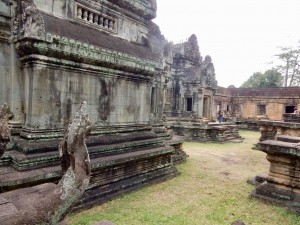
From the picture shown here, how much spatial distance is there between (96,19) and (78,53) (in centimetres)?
139

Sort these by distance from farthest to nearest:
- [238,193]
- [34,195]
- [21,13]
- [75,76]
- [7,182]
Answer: [238,193] → [75,76] → [21,13] → [7,182] → [34,195]

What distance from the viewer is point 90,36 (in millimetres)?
4832

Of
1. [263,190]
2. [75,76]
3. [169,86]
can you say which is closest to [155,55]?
[75,76]

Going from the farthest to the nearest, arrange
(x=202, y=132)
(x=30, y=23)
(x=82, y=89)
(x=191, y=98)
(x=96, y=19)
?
(x=191, y=98)
(x=202, y=132)
(x=96, y=19)
(x=82, y=89)
(x=30, y=23)

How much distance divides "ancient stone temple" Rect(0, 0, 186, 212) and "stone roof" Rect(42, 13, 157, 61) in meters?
0.02

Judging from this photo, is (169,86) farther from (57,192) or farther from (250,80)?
(250,80)

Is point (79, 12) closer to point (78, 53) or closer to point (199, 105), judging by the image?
point (78, 53)

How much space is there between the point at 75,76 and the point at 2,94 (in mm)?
1364

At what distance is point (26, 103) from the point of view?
13.3 ft

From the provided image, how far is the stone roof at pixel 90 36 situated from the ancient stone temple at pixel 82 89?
0.02 m

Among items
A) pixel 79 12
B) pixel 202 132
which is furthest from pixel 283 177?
pixel 202 132

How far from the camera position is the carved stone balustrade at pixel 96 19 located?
484cm

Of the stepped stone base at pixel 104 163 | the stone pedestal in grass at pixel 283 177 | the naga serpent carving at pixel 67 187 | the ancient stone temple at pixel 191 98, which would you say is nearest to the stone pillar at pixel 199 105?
the ancient stone temple at pixel 191 98

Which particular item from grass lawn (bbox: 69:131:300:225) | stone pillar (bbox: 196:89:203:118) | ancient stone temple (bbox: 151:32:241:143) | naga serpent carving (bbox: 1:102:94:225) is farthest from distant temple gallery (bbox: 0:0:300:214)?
stone pillar (bbox: 196:89:203:118)
